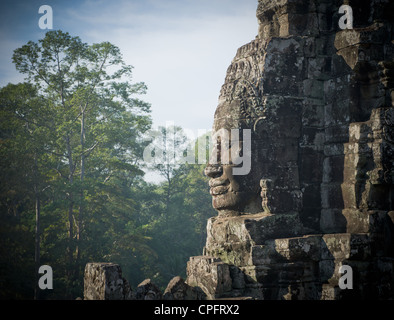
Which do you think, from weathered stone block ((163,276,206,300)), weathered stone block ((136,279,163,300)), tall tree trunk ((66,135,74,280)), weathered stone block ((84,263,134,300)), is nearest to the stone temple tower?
weathered stone block ((163,276,206,300))

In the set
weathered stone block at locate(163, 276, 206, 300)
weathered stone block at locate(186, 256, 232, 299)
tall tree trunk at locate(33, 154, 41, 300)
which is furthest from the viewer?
tall tree trunk at locate(33, 154, 41, 300)

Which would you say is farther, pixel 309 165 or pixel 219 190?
pixel 219 190

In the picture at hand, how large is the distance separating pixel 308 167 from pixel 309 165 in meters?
0.03

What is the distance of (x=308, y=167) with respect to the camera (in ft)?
22.8

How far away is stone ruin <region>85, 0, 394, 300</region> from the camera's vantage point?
20.5 ft

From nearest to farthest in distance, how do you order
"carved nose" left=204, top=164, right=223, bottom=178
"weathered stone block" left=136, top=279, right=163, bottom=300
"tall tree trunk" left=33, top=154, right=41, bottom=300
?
"weathered stone block" left=136, top=279, right=163, bottom=300, "carved nose" left=204, top=164, right=223, bottom=178, "tall tree trunk" left=33, top=154, right=41, bottom=300

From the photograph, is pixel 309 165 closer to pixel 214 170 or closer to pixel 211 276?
pixel 214 170

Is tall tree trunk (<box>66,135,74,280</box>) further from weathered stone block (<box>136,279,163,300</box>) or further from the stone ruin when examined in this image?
weathered stone block (<box>136,279,163,300</box>)

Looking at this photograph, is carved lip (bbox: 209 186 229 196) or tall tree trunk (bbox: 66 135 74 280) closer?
carved lip (bbox: 209 186 229 196)

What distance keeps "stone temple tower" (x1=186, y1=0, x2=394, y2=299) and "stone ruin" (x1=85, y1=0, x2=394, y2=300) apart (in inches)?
0.5

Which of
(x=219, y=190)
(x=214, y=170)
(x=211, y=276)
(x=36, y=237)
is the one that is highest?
(x=214, y=170)

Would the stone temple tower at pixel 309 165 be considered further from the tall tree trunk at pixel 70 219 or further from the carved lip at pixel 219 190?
the tall tree trunk at pixel 70 219

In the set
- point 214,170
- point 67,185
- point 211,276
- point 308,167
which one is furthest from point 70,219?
point 308,167
